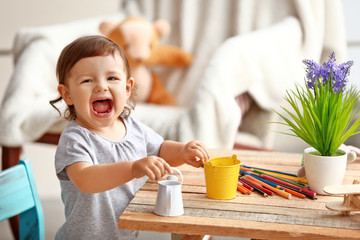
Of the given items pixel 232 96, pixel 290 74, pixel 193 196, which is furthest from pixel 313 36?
pixel 193 196

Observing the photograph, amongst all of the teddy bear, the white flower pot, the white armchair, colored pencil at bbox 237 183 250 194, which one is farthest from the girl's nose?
the teddy bear

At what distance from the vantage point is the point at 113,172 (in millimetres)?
955

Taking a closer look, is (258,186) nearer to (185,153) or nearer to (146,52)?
(185,153)

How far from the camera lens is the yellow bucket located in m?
0.97

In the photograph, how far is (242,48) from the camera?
212cm

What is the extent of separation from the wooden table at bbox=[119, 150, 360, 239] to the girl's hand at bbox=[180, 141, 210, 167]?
71 mm

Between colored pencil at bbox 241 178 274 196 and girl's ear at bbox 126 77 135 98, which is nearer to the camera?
colored pencil at bbox 241 178 274 196

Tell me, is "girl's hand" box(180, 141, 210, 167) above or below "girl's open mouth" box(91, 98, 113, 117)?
below

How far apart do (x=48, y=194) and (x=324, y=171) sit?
6.09ft

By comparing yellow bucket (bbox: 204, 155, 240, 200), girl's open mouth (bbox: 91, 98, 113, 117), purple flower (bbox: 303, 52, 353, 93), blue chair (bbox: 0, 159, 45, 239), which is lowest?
blue chair (bbox: 0, 159, 45, 239)

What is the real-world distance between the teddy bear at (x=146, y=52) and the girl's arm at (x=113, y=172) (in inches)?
54.6

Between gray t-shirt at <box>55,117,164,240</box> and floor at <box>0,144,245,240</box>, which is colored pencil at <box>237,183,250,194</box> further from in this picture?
floor at <box>0,144,245,240</box>

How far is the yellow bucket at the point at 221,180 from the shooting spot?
3.19 ft

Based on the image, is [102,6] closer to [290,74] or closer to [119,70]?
[290,74]
